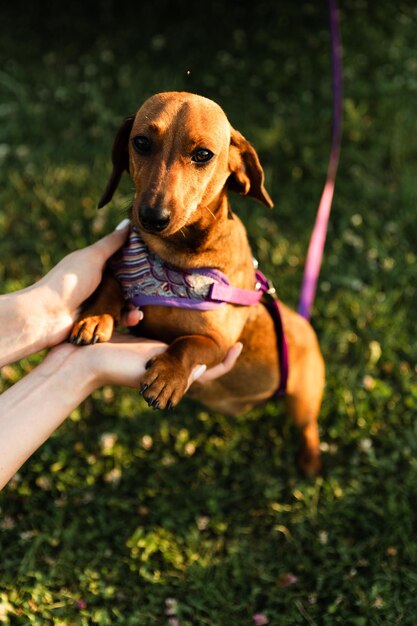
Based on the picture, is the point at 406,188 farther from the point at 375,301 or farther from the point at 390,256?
the point at 375,301

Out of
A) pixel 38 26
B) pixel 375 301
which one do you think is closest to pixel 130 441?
pixel 375 301

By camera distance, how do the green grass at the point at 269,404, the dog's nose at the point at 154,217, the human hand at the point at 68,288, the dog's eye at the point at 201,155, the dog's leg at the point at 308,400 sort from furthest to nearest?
the dog's leg at the point at 308,400 < the green grass at the point at 269,404 < the human hand at the point at 68,288 < the dog's eye at the point at 201,155 < the dog's nose at the point at 154,217

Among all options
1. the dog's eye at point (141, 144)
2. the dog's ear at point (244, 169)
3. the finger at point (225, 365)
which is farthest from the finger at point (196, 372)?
the dog's eye at point (141, 144)

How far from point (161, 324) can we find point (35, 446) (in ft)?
2.35

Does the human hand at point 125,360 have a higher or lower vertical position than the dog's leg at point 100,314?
lower

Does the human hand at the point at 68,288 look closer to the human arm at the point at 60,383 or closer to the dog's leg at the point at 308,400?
the human arm at the point at 60,383

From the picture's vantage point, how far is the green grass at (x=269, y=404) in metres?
3.22

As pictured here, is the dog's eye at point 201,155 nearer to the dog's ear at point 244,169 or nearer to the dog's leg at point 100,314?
the dog's ear at point 244,169

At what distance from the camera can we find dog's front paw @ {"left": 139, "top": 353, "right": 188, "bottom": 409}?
248 centimetres

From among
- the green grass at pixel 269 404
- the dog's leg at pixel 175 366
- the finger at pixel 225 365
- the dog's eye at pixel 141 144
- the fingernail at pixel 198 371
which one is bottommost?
the green grass at pixel 269 404

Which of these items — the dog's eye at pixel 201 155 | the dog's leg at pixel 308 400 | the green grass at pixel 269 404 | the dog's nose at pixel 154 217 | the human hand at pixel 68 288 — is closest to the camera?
the dog's nose at pixel 154 217

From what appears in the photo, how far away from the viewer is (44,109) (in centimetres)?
555

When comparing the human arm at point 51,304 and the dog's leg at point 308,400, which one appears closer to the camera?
the human arm at point 51,304

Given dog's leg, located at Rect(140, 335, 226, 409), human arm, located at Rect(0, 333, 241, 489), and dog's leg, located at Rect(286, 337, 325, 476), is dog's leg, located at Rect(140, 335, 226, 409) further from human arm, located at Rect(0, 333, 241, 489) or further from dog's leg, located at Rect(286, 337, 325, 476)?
dog's leg, located at Rect(286, 337, 325, 476)
